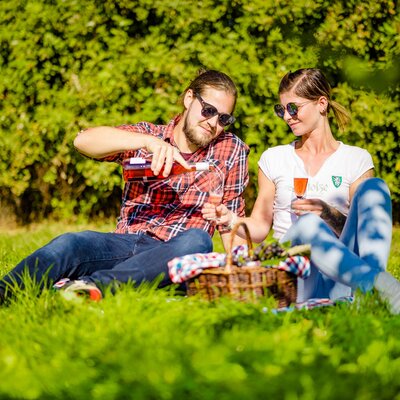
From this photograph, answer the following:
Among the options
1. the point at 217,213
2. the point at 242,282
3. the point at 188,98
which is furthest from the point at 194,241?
the point at 188,98

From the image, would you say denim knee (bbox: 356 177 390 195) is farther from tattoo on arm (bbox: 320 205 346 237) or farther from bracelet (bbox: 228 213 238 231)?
bracelet (bbox: 228 213 238 231)

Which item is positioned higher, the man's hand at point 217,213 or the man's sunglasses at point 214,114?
the man's sunglasses at point 214,114

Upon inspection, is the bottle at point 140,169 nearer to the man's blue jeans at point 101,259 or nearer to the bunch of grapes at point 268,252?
the man's blue jeans at point 101,259

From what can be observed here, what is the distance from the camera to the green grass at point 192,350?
210 cm

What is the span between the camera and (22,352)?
2475 mm

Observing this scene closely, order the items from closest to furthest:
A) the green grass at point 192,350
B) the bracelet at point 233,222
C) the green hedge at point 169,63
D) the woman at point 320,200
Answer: the green grass at point 192,350 < the woman at point 320,200 < the bracelet at point 233,222 < the green hedge at point 169,63

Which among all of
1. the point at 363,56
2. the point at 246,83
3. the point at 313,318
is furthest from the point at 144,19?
the point at 313,318

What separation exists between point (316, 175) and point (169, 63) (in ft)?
11.8

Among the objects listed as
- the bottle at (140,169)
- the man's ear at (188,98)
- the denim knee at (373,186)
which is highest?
the man's ear at (188,98)

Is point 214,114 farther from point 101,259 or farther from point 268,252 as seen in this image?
point 268,252

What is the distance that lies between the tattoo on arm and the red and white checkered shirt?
0.58m

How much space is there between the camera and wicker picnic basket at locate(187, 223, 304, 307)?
3021mm

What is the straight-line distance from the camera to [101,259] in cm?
373

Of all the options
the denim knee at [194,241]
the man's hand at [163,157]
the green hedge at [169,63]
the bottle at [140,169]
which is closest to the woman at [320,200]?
the denim knee at [194,241]
